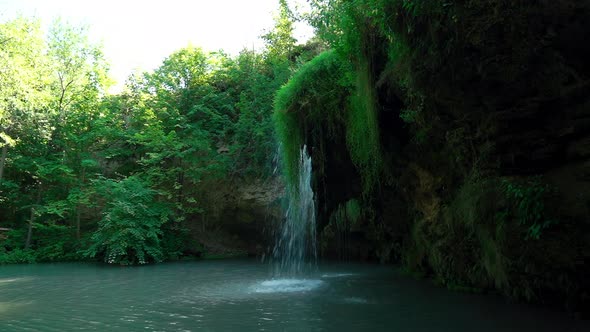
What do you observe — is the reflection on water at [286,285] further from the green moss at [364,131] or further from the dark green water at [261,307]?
the green moss at [364,131]

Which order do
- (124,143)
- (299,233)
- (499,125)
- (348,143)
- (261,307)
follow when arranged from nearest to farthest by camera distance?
A: (499,125)
(261,307)
(348,143)
(299,233)
(124,143)

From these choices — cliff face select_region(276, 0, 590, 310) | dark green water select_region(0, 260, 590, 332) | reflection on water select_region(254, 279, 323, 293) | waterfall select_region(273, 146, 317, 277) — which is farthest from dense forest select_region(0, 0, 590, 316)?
reflection on water select_region(254, 279, 323, 293)

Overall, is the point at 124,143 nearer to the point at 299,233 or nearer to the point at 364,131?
the point at 299,233

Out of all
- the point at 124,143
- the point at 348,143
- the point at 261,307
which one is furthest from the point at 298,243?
the point at 124,143

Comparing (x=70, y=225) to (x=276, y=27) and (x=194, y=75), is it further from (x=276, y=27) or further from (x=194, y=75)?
(x=276, y=27)

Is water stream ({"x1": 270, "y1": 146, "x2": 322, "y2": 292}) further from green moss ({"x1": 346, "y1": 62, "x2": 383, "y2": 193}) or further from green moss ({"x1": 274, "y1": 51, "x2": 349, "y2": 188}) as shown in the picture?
green moss ({"x1": 346, "y1": 62, "x2": 383, "y2": 193})

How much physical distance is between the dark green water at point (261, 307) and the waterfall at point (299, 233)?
7.19ft

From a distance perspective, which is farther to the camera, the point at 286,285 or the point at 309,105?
the point at 309,105

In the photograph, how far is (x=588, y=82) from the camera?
4.86 meters

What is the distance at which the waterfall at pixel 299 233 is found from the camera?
11195mm

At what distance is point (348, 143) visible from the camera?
32.5ft

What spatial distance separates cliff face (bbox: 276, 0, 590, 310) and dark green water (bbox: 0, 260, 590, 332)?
0.80 meters

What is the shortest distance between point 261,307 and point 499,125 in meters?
4.76

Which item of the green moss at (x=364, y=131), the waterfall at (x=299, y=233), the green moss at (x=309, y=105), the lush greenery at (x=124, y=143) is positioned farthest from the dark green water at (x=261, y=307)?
the lush greenery at (x=124, y=143)
